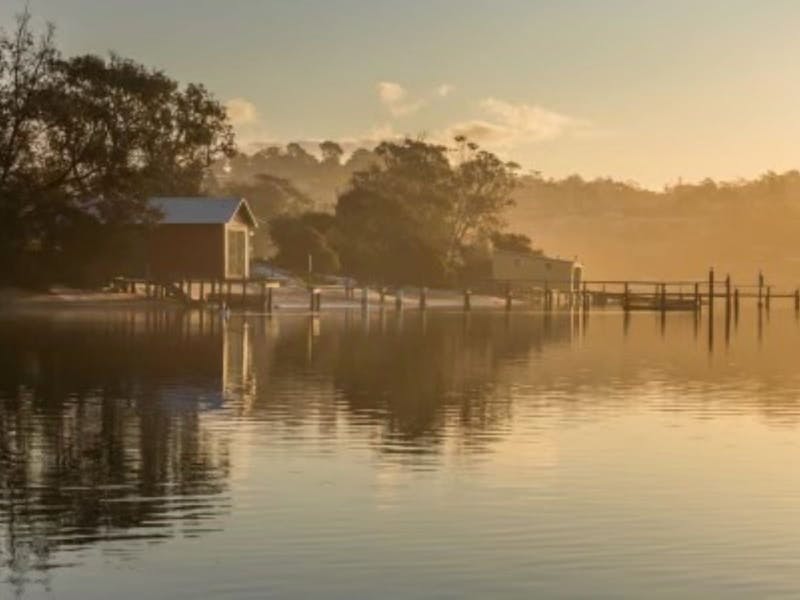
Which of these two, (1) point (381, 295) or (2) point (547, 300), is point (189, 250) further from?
(2) point (547, 300)

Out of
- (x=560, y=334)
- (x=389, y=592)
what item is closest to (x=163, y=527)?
(x=389, y=592)

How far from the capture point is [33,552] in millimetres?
17031

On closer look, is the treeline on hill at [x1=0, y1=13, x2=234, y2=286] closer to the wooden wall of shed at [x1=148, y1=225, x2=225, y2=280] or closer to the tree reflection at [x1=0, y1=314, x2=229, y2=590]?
the wooden wall of shed at [x1=148, y1=225, x2=225, y2=280]

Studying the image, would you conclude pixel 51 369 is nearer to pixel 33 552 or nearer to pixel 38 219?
pixel 33 552

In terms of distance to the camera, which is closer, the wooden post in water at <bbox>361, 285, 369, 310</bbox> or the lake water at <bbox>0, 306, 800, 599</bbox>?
the lake water at <bbox>0, 306, 800, 599</bbox>

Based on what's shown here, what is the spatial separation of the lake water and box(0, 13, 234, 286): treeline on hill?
33.7 metres

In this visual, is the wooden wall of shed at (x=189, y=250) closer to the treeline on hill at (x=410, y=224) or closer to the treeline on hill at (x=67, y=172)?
the treeline on hill at (x=67, y=172)

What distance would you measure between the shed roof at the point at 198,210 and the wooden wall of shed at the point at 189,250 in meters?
0.42

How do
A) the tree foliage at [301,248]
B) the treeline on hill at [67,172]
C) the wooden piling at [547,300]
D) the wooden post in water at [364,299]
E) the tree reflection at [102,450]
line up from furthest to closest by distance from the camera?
the wooden piling at [547,300], the tree foliage at [301,248], the wooden post in water at [364,299], the treeline on hill at [67,172], the tree reflection at [102,450]

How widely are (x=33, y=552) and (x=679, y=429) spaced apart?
17.0m

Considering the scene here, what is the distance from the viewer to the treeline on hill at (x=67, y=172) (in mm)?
80875

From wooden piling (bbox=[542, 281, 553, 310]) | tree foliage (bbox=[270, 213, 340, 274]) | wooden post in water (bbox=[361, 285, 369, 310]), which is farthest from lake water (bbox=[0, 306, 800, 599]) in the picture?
wooden piling (bbox=[542, 281, 553, 310])

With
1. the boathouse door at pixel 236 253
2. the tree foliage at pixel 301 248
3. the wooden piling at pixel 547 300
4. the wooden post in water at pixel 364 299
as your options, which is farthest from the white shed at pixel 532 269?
the boathouse door at pixel 236 253

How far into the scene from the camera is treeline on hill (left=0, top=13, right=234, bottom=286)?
80.9 meters
